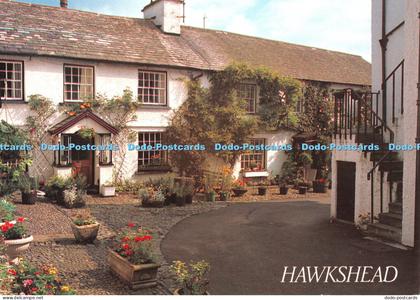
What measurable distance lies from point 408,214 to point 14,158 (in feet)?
39.5

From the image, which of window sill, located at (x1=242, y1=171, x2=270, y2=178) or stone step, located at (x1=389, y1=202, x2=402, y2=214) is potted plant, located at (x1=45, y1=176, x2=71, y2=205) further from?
stone step, located at (x1=389, y1=202, x2=402, y2=214)

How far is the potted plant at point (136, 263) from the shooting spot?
22.5 feet

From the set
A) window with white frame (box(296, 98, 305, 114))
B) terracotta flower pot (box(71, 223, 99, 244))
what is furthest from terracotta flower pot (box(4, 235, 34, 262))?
window with white frame (box(296, 98, 305, 114))

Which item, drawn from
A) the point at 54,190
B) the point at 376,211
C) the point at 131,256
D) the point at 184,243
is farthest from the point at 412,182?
the point at 54,190

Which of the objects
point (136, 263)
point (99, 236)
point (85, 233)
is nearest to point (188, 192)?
→ point (99, 236)

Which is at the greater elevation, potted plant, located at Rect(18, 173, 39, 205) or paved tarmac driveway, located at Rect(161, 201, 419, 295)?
potted plant, located at Rect(18, 173, 39, 205)

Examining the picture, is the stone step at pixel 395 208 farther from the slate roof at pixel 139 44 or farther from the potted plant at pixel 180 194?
the slate roof at pixel 139 44

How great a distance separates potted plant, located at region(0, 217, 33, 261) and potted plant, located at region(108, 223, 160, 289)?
6.02ft

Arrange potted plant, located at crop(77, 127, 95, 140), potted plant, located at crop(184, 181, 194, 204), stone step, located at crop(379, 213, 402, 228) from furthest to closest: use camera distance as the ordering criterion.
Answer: potted plant, located at crop(77, 127, 95, 140)
potted plant, located at crop(184, 181, 194, 204)
stone step, located at crop(379, 213, 402, 228)

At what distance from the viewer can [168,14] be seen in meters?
Answer: 20.9

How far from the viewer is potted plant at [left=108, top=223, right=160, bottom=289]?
6.85 meters

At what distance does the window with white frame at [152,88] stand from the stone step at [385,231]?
11190 millimetres

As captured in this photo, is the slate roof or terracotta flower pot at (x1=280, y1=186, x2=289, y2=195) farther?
terracotta flower pot at (x1=280, y1=186, x2=289, y2=195)

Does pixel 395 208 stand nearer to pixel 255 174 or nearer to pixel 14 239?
pixel 14 239
